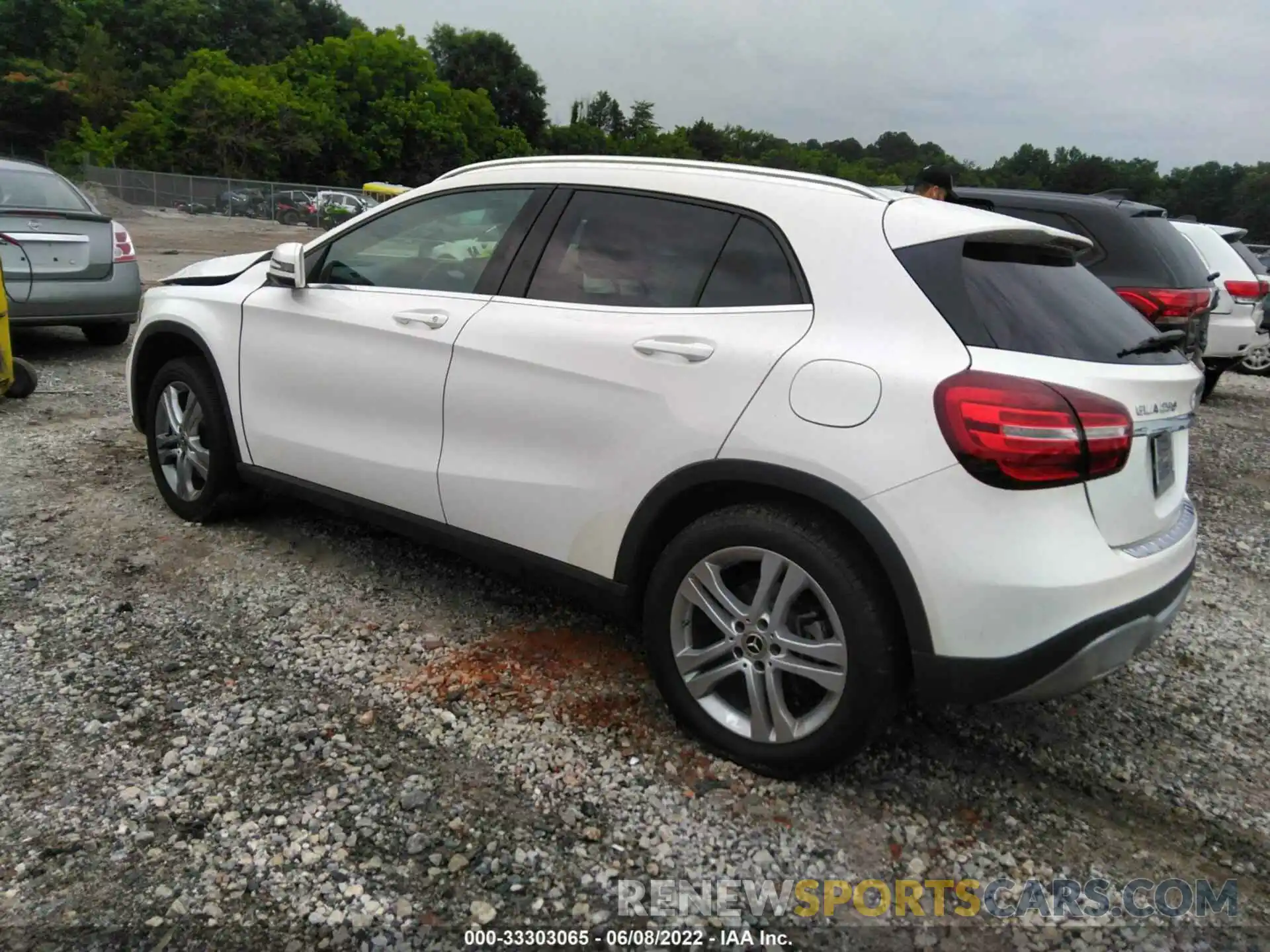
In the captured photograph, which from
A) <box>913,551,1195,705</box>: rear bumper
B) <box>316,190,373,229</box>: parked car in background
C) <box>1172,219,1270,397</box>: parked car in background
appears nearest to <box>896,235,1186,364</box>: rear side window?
<box>913,551,1195,705</box>: rear bumper

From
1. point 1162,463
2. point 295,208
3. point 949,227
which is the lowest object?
point 295,208

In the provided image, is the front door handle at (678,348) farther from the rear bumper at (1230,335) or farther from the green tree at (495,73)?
the green tree at (495,73)

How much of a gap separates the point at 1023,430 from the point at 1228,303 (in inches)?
339

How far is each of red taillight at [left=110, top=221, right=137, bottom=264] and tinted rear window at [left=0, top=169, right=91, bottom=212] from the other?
0.84ft

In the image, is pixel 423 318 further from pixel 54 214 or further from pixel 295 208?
pixel 295 208

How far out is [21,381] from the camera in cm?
643

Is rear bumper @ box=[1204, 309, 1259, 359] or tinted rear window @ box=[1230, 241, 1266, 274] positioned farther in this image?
tinted rear window @ box=[1230, 241, 1266, 274]

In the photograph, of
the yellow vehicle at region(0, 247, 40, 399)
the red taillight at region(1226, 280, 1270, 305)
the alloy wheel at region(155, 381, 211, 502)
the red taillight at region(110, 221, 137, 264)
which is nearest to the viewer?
Answer: the alloy wheel at region(155, 381, 211, 502)

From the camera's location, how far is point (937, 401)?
2.35 meters

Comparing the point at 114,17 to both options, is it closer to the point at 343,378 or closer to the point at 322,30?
the point at 322,30

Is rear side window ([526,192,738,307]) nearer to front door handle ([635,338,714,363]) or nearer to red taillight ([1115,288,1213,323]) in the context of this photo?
front door handle ([635,338,714,363])

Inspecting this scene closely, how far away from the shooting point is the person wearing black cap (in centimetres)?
595

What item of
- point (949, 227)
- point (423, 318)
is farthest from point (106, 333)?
point (949, 227)

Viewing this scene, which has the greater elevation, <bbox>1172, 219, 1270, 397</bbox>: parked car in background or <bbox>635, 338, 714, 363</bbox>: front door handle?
<bbox>635, 338, 714, 363</bbox>: front door handle
